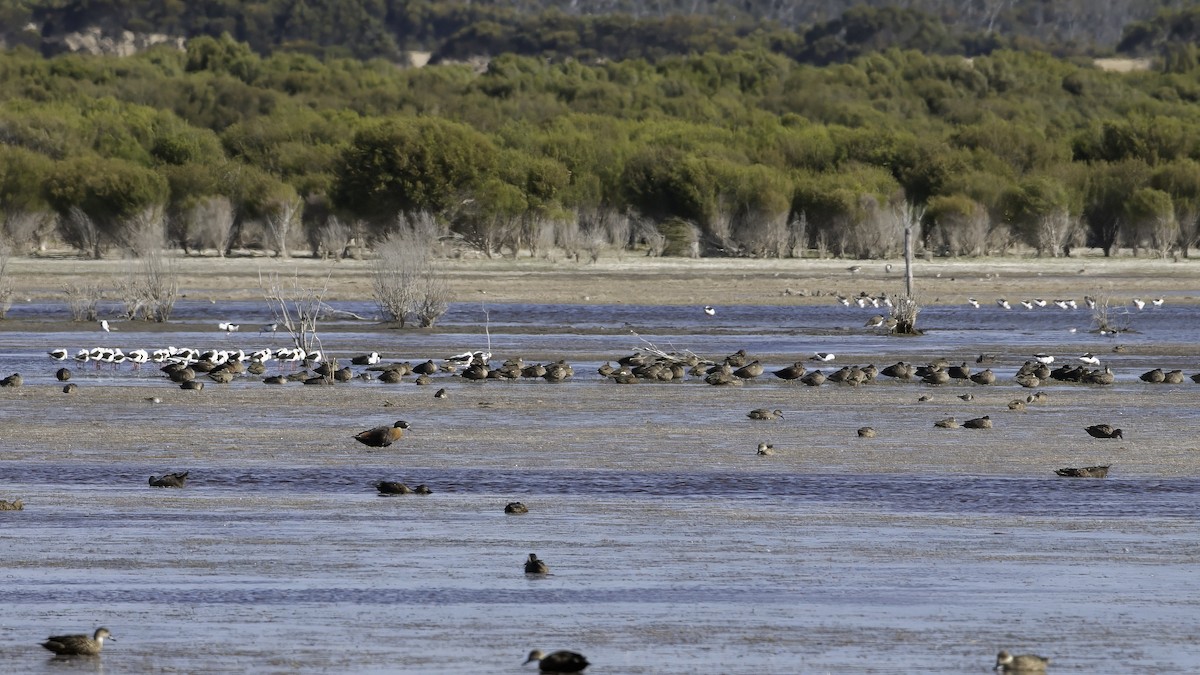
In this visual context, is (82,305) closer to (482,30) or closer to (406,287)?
(406,287)

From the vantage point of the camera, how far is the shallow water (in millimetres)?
9578

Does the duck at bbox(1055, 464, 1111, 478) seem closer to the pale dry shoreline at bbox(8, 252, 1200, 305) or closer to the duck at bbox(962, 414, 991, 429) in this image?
the duck at bbox(962, 414, 991, 429)

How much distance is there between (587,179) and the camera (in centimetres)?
6309

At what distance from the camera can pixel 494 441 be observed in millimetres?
18094

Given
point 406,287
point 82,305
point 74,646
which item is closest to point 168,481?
point 74,646

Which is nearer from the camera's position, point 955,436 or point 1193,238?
point 955,436

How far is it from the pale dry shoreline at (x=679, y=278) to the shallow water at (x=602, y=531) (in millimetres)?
19358

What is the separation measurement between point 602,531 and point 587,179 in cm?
5062

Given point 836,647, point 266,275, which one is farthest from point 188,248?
point 836,647

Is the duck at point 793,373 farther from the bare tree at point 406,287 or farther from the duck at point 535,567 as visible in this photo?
the duck at point 535,567

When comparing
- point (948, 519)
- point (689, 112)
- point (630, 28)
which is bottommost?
point (948, 519)

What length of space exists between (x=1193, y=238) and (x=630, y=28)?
332ft

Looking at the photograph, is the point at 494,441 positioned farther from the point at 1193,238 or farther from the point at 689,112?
the point at 689,112

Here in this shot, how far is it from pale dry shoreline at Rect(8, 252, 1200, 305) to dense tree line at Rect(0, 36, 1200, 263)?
6.42 feet
